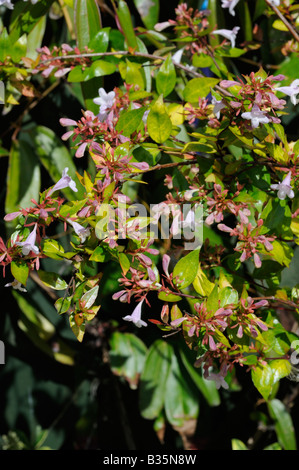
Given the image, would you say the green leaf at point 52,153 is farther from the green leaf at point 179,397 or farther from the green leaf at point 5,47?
the green leaf at point 179,397

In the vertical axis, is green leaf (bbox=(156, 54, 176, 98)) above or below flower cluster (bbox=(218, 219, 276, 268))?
above

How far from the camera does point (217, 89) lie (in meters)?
0.84

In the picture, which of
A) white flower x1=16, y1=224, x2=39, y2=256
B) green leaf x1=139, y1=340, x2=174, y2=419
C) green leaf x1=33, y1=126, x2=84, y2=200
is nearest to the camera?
white flower x1=16, y1=224, x2=39, y2=256

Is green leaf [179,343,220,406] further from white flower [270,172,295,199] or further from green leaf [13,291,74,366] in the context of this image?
white flower [270,172,295,199]

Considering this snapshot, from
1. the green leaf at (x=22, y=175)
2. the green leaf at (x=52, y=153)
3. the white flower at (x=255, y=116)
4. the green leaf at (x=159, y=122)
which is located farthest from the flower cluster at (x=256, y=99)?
the green leaf at (x=22, y=175)

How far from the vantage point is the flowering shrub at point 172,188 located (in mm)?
724

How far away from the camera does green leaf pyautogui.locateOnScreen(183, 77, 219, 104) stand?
2.84ft

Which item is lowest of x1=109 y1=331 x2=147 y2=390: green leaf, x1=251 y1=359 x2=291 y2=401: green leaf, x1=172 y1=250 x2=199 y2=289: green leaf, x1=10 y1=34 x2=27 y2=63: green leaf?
x1=109 y1=331 x2=147 y2=390: green leaf

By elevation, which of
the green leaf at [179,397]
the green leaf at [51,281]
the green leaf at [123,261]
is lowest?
the green leaf at [179,397]

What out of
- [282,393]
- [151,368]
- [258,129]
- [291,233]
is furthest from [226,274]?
[282,393]

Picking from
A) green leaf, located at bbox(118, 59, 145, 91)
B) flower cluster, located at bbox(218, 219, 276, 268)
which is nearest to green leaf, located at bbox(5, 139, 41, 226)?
green leaf, located at bbox(118, 59, 145, 91)

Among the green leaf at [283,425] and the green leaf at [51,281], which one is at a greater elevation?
the green leaf at [51,281]

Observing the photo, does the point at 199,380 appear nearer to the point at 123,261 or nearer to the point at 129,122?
the point at 123,261

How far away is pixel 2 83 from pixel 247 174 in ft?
1.73
